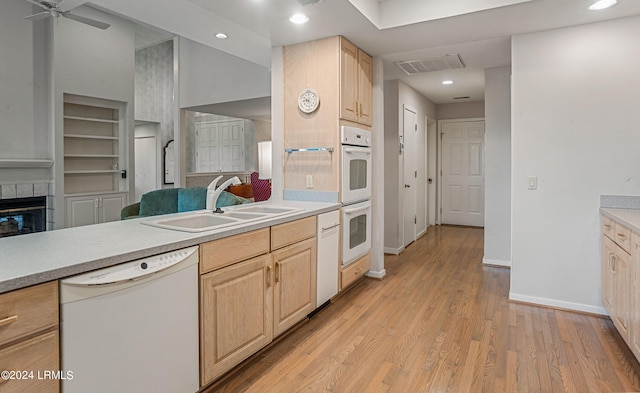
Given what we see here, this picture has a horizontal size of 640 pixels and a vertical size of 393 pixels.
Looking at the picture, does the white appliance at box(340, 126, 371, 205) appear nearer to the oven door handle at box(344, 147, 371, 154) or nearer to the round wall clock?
the oven door handle at box(344, 147, 371, 154)

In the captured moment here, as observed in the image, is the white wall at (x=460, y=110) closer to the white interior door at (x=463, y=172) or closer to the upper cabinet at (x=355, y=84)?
the white interior door at (x=463, y=172)

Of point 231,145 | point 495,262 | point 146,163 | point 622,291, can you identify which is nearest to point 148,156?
point 146,163

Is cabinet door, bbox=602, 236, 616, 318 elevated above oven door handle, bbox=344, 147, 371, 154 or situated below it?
below

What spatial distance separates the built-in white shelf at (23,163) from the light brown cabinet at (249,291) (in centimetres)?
441

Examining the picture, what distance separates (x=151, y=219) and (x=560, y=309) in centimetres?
327

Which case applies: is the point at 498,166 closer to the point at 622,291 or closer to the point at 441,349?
the point at 622,291

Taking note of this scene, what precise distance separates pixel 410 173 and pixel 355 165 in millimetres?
2297

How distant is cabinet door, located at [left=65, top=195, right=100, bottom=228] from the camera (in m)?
5.59

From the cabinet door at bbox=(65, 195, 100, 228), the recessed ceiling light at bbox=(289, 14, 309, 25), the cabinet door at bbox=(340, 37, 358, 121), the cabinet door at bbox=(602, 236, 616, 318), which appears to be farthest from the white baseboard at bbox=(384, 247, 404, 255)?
the cabinet door at bbox=(65, 195, 100, 228)

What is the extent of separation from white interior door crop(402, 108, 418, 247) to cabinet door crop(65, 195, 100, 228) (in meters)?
4.96

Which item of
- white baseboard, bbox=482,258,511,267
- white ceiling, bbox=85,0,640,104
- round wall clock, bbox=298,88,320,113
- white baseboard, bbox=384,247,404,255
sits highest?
white ceiling, bbox=85,0,640,104

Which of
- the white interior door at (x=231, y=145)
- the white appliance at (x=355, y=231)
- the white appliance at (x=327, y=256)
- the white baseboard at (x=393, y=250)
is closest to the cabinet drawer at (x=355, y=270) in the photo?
the white appliance at (x=355, y=231)

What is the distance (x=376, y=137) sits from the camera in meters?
3.89

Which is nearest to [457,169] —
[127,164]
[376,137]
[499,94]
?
[499,94]
